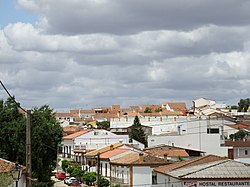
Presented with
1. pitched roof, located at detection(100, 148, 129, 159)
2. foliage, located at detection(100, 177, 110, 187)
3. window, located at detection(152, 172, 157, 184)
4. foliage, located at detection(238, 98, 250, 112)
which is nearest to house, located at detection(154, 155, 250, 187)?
window, located at detection(152, 172, 157, 184)

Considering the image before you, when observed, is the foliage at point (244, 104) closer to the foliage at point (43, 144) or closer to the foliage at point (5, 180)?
the foliage at point (43, 144)

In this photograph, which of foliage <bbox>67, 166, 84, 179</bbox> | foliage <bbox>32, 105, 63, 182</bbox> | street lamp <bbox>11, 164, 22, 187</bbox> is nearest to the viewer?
street lamp <bbox>11, 164, 22, 187</bbox>

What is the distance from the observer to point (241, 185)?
135 feet

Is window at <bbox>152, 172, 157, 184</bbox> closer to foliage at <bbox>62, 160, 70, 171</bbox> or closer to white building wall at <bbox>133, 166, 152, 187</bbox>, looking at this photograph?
white building wall at <bbox>133, 166, 152, 187</bbox>

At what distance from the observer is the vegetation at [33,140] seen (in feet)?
152

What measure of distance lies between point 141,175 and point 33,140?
15.6 m

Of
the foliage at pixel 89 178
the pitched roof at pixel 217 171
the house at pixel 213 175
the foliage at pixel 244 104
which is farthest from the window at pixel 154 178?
the foliage at pixel 244 104

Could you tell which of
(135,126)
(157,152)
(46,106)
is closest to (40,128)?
(46,106)

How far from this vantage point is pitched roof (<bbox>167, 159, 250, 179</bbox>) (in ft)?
134

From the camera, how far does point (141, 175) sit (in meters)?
58.2

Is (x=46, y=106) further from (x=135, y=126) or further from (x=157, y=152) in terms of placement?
(x=135, y=126)

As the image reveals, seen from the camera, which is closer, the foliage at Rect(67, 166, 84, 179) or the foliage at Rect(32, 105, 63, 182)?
the foliage at Rect(32, 105, 63, 182)

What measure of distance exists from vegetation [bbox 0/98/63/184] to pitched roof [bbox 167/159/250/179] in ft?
33.4

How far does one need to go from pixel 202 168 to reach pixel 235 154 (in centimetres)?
2773
